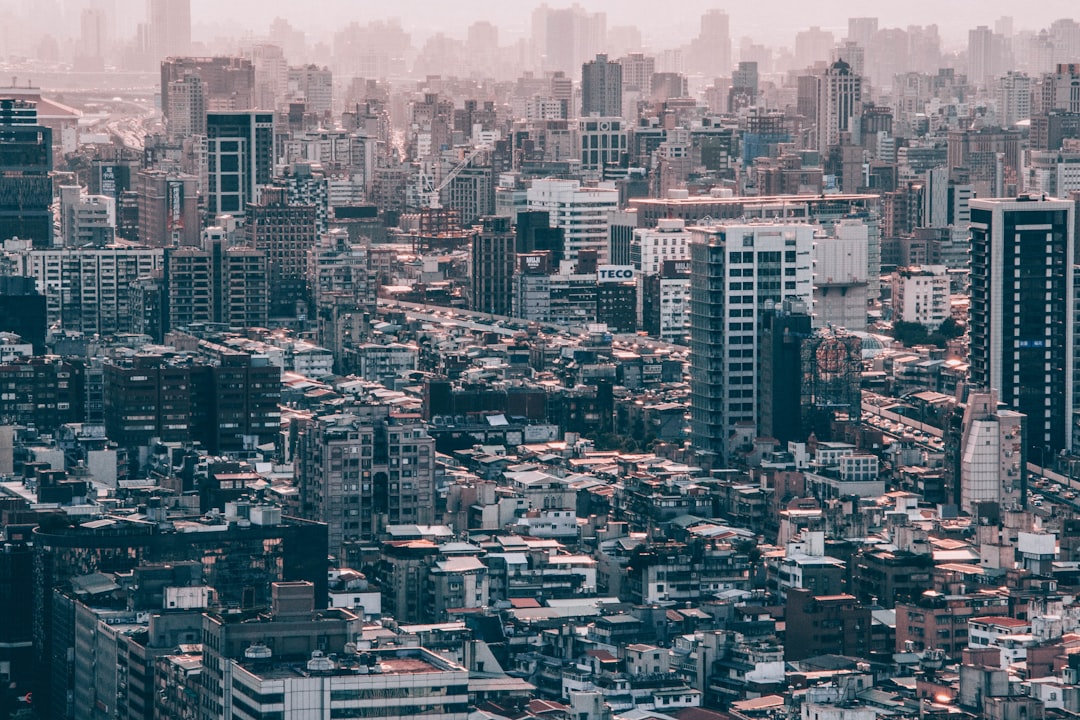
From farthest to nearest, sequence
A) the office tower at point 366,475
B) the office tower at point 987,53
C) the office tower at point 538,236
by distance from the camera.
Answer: the office tower at point 987,53, the office tower at point 538,236, the office tower at point 366,475

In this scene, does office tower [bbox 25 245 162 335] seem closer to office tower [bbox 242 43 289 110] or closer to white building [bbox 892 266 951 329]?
white building [bbox 892 266 951 329]

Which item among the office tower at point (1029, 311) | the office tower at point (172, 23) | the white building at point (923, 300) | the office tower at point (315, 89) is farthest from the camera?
the office tower at point (172, 23)

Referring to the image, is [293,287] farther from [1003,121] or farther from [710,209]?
[1003,121]

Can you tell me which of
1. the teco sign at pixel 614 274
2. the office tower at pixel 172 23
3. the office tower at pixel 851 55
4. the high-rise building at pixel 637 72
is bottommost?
the teco sign at pixel 614 274

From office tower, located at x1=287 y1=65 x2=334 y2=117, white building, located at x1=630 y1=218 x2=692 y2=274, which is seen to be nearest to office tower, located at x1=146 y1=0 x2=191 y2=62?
office tower, located at x1=287 y1=65 x2=334 y2=117

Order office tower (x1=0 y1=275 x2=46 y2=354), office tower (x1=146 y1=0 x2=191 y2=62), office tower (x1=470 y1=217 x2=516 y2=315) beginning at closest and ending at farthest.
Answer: office tower (x1=0 y1=275 x2=46 y2=354) < office tower (x1=470 y1=217 x2=516 y2=315) < office tower (x1=146 y1=0 x2=191 y2=62)

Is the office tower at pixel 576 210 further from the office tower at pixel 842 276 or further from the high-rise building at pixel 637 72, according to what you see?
the high-rise building at pixel 637 72

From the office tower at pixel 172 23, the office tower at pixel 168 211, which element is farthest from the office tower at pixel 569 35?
the office tower at pixel 168 211
